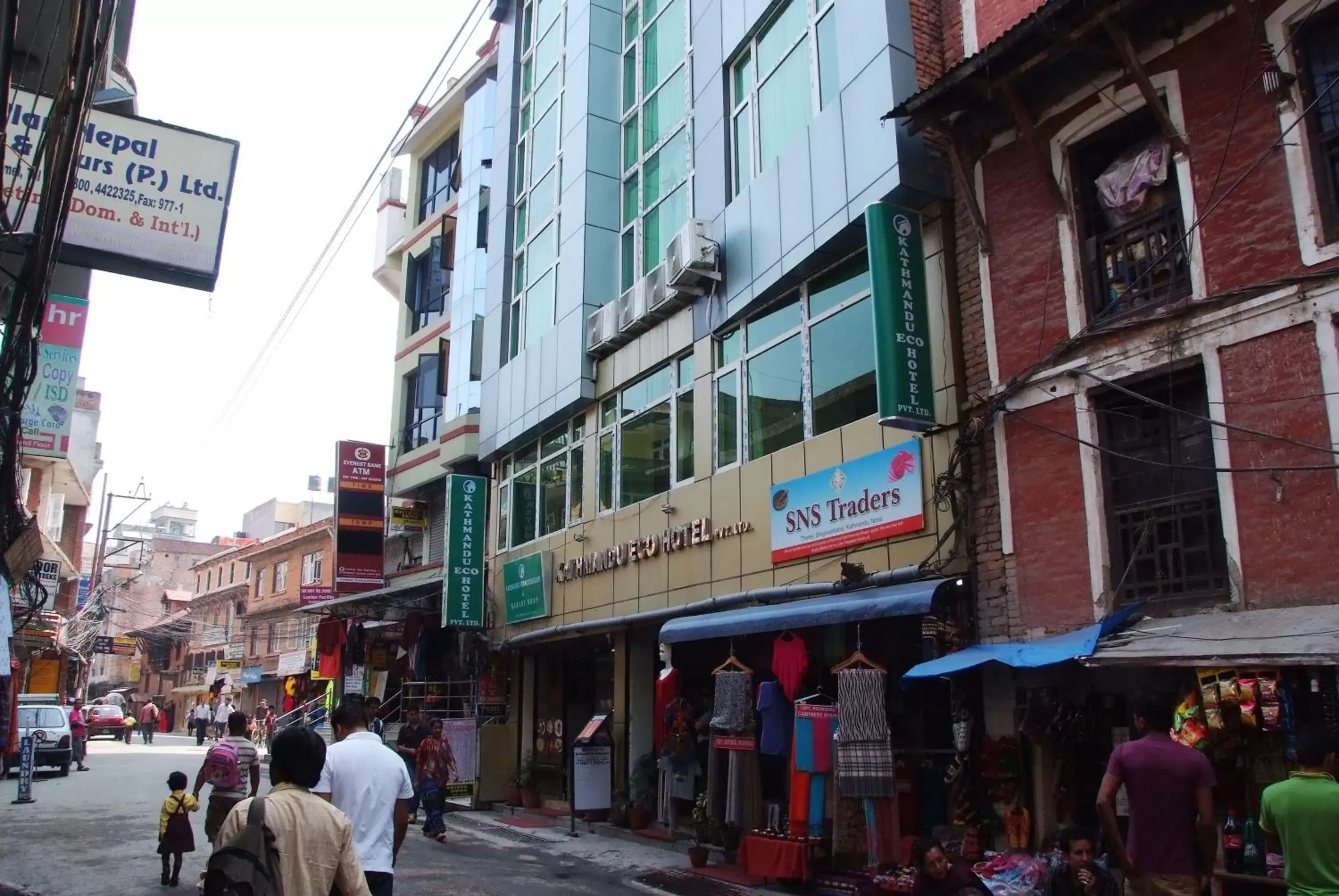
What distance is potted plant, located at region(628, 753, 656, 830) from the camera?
15633 millimetres

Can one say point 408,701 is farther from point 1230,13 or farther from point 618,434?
point 1230,13

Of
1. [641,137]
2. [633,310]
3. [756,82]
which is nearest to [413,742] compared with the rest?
[633,310]

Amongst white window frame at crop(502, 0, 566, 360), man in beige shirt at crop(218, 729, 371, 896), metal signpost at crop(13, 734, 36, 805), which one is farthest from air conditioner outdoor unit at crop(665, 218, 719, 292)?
metal signpost at crop(13, 734, 36, 805)

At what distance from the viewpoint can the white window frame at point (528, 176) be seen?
2131 centimetres

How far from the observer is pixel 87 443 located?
41031 mm

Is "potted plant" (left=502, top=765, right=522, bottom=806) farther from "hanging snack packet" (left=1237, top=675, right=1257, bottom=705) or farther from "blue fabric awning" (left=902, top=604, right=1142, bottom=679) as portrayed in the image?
"hanging snack packet" (left=1237, top=675, right=1257, bottom=705)

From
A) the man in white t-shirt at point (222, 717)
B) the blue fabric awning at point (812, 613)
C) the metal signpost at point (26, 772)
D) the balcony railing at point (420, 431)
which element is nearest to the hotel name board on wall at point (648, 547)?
the blue fabric awning at point (812, 613)

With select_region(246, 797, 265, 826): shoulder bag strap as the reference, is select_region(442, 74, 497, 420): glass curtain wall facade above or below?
above

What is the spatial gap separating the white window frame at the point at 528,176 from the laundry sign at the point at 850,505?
8.85 m

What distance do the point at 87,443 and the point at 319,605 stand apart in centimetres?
2175

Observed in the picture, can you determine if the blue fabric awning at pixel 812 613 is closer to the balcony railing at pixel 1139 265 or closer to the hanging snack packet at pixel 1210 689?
the hanging snack packet at pixel 1210 689

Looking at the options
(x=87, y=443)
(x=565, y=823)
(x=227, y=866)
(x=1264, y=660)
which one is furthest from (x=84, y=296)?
(x=87, y=443)

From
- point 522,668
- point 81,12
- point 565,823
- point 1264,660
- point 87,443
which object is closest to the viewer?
point 81,12

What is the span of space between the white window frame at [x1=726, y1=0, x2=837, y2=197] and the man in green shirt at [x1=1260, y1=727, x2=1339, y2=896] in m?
10.4
